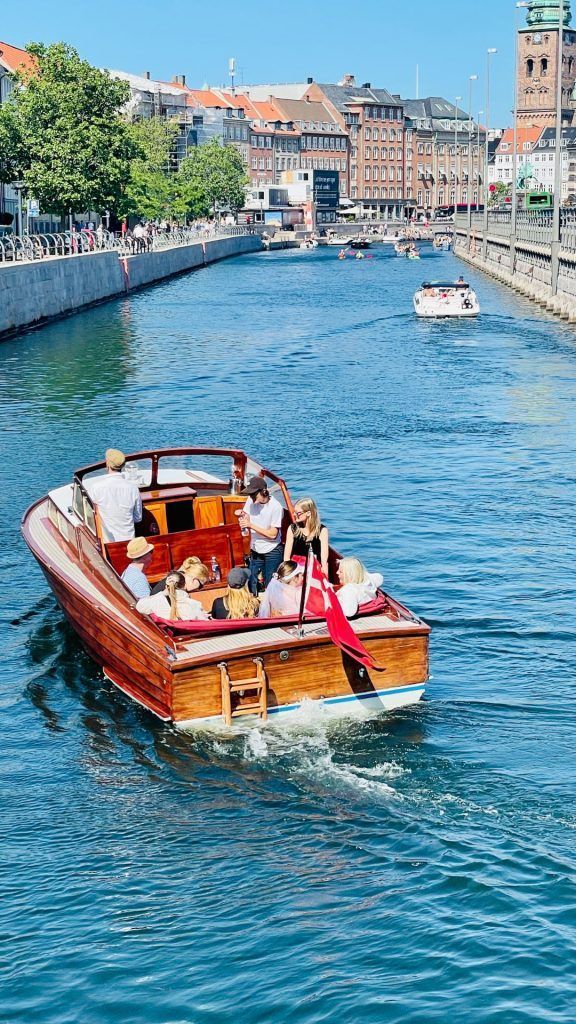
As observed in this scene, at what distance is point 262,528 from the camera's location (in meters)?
14.2

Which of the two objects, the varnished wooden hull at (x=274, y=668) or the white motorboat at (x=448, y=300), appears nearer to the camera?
the varnished wooden hull at (x=274, y=668)

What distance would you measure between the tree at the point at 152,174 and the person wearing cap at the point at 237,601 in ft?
Result: 285

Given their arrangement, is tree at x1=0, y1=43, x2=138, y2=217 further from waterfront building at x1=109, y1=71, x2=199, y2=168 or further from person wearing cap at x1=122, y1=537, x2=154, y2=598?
waterfront building at x1=109, y1=71, x2=199, y2=168

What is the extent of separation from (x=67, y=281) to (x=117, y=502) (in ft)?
153

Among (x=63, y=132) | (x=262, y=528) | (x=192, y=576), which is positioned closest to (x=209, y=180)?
(x=63, y=132)

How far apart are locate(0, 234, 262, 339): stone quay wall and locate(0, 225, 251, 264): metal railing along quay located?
0.82 m

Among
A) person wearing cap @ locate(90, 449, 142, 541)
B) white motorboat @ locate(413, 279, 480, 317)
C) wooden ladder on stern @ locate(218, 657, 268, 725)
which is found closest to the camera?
wooden ladder on stern @ locate(218, 657, 268, 725)

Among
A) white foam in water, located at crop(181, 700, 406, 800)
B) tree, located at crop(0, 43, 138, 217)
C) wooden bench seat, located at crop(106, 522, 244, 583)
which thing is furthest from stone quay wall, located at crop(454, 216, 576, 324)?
white foam in water, located at crop(181, 700, 406, 800)

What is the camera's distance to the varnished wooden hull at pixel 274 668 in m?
11.9

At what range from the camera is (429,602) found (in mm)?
17047

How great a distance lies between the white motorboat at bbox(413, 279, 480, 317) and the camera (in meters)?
55.7

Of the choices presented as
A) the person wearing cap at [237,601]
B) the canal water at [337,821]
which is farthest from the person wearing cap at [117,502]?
the person wearing cap at [237,601]

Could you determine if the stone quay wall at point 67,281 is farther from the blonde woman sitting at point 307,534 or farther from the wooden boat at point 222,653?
the blonde woman sitting at point 307,534

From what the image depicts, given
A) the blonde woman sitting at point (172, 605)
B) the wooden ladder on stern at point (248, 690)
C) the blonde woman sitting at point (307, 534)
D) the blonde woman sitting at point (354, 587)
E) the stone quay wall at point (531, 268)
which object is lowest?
the wooden ladder on stern at point (248, 690)
